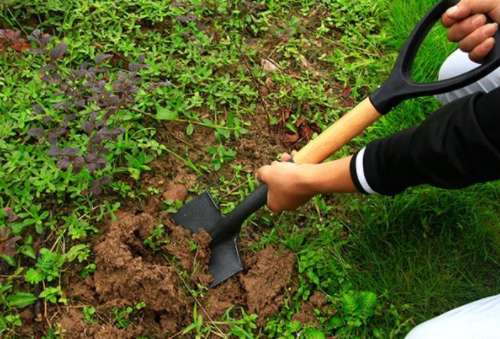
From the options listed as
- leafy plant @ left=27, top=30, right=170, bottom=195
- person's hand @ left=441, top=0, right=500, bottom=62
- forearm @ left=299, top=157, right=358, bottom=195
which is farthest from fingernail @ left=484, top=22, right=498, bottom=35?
leafy plant @ left=27, top=30, right=170, bottom=195

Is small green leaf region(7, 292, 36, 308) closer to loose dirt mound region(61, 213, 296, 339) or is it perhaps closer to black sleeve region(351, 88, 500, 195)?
loose dirt mound region(61, 213, 296, 339)

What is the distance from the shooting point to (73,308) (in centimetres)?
186

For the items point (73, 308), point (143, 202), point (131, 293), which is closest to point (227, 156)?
point (143, 202)

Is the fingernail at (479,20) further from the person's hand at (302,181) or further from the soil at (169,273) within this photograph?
the soil at (169,273)

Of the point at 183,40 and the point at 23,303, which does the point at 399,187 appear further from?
the point at 183,40

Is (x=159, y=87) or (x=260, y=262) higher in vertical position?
(x=159, y=87)

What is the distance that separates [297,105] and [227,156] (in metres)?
0.44

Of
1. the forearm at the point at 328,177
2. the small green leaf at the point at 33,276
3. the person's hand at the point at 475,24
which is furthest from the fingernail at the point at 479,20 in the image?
the small green leaf at the point at 33,276

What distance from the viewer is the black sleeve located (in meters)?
Answer: 1.28

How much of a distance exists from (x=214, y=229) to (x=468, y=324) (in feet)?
3.09

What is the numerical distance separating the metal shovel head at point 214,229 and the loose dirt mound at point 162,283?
31mm

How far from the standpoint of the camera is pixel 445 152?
132 centimetres

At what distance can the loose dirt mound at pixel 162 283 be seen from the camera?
186cm

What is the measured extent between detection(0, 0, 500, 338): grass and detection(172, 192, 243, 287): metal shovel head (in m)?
0.10
